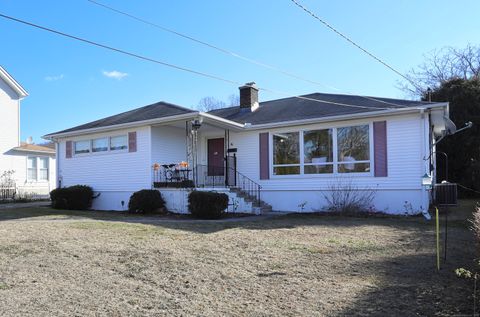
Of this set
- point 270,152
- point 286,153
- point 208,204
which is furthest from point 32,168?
point 208,204

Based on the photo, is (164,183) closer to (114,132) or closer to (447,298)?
(114,132)

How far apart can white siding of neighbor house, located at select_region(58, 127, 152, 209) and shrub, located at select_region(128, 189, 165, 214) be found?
809 mm

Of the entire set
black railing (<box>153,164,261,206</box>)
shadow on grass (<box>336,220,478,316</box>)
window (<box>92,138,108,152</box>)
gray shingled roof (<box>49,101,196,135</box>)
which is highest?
gray shingled roof (<box>49,101,196,135</box>)

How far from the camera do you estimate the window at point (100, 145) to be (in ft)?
58.9

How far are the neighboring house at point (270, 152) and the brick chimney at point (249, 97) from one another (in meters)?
0.34

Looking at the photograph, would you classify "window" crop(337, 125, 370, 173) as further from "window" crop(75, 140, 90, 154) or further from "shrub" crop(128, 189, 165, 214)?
"window" crop(75, 140, 90, 154)

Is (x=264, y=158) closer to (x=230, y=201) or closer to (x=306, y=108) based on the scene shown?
(x=230, y=201)

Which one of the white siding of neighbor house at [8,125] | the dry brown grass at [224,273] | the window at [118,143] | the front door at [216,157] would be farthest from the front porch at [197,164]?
the white siding of neighbor house at [8,125]

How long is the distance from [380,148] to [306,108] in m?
3.88

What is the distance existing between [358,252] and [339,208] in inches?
289

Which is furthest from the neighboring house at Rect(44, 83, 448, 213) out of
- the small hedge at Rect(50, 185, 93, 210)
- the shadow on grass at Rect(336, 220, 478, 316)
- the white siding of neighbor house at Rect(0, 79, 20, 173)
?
the white siding of neighbor house at Rect(0, 79, 20, 173)

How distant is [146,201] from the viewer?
15227 millimetres

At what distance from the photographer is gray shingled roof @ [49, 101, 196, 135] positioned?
16.3 metres

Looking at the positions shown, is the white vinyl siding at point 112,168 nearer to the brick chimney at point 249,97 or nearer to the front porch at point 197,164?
the front porch at point 197,164
